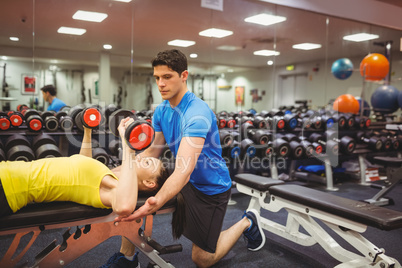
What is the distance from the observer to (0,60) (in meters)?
3.61

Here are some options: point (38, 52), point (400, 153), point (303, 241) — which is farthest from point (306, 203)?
point (400, 153)

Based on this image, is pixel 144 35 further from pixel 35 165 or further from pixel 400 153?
pixel 400 153

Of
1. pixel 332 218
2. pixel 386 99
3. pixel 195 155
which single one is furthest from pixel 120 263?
pixel 386 99

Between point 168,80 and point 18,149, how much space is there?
69.6 inches

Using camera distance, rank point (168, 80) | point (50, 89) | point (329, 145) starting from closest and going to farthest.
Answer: point (168, 80) → point (50, 89) → point (329, 145)

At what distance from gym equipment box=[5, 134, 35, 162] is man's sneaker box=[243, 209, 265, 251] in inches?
72.9

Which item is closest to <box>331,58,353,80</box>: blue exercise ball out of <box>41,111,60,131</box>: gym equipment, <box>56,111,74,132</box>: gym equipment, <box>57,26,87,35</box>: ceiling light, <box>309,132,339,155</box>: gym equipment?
<box>309,132,339,155</box>: gym equipment

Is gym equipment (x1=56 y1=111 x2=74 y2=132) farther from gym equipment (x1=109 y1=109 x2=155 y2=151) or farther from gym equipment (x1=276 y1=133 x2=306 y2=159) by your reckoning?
gym equipment (x1=276 y1=133 x2=306 y2=159)

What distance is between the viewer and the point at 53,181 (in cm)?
143

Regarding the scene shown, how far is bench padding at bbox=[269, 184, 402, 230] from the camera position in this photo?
68.3 inches

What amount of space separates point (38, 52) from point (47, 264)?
9.69 ft

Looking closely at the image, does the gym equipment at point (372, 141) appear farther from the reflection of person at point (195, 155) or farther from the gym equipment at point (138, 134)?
the gym equipment at point (138, 134)

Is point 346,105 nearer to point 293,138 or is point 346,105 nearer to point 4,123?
point 293,138

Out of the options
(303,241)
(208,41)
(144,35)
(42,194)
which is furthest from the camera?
(208,41)
